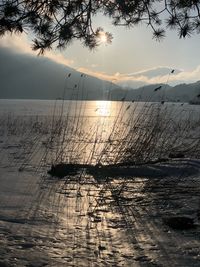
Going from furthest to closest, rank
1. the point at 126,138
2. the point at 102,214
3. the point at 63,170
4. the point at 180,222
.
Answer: the point at 126,138 → the point at 63,170 → the point at 102,214 → the point at 180,222

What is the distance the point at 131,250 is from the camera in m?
3.32

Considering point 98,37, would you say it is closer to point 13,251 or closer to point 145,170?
point 145,170

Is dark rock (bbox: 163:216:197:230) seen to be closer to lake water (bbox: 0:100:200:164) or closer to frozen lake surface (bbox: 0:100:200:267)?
frozen lake surface (bbox: 0:100:200:267)

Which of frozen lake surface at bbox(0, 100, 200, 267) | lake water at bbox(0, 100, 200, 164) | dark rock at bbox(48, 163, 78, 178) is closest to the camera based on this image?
frozen lake surface at bbox(0, 100, 200, 267)

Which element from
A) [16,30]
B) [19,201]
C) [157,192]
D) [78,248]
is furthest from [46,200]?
[16,30]

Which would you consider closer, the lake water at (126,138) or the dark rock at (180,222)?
the dark rock at (180,222)

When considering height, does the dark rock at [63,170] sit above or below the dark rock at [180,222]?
below

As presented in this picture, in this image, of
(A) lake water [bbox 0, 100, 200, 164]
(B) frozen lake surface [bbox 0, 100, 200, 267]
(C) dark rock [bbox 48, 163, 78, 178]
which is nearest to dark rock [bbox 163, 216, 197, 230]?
(B) frozen lake surface [bbox 0, 100, 200, 267]

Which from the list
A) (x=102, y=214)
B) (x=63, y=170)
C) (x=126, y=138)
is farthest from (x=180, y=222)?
(x=126, y=138)

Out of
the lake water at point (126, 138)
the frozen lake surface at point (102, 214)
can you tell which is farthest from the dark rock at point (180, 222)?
the lake water at point (126, 138)

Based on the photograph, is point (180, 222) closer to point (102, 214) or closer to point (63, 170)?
point (102, 214)

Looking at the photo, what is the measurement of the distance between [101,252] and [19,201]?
187 cm

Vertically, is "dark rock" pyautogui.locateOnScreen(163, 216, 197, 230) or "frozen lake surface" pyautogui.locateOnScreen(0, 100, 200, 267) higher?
"dark rock" pyautogui.locateOnScreen(163, 216, 197, 230)

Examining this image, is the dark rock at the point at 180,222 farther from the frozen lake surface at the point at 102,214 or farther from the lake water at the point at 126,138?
the lake water at the point at 126,138
